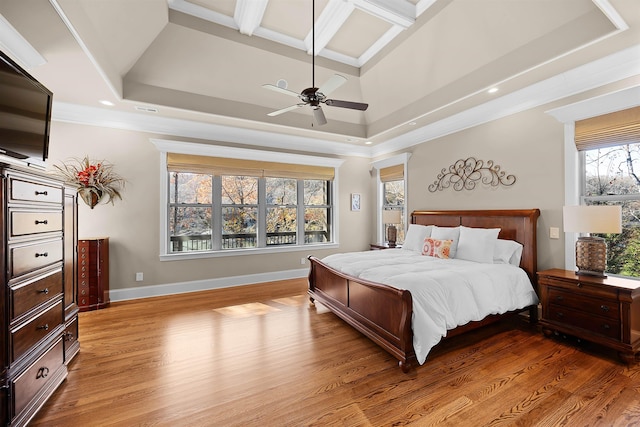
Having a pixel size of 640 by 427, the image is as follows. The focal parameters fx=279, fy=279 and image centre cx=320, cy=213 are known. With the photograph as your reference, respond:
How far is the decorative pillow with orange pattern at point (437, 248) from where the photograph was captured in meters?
3.64

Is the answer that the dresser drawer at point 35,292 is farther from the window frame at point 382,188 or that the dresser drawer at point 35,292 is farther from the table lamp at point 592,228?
the window frame at point 382,188

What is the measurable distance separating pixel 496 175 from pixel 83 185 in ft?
18.4

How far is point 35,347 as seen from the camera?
1.84 meters

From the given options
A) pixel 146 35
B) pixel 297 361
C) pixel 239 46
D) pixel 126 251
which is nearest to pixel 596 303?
pixel 297 361

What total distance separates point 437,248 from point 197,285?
3.79m

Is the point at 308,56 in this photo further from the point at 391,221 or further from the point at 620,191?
the point at 620,191

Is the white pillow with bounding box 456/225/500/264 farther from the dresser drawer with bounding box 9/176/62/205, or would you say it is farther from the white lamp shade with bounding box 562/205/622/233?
the dresser drawer with bounding box 9/176/62/205

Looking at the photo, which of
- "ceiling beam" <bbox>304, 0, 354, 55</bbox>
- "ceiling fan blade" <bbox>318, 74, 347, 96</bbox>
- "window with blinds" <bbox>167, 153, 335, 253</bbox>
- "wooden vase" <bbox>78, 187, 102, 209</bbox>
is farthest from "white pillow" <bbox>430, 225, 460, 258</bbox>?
"wooden vase" <bbox>78, 187, 102, 209</bbox>

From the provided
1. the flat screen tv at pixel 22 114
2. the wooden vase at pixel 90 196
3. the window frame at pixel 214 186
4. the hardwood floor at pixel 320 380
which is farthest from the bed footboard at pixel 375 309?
the wooden vase at pixel 90 196

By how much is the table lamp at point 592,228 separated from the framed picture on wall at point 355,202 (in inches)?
148

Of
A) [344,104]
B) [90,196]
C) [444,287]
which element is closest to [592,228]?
[444,287]

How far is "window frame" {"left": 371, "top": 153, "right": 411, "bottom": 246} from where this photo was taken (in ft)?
17.2

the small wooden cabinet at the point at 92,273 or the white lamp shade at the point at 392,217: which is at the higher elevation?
the white lamp shade at the point at 392,217

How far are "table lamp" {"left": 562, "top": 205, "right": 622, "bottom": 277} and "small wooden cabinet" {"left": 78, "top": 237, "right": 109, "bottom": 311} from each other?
18.1 ft
